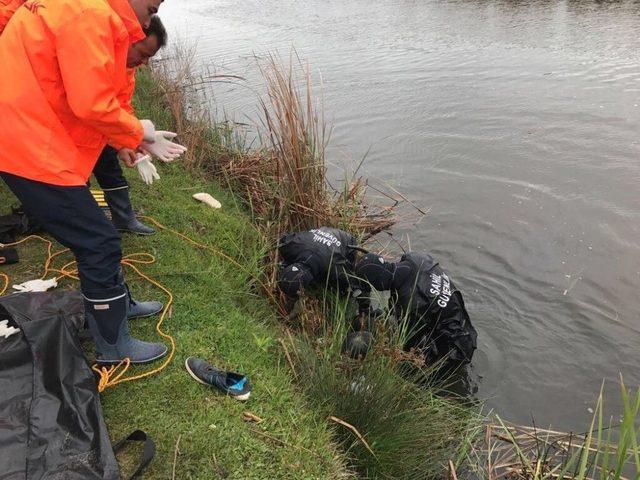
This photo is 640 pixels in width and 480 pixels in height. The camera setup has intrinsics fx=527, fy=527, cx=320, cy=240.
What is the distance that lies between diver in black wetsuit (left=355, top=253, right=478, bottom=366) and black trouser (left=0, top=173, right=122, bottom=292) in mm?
1806

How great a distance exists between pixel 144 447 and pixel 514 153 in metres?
6.12

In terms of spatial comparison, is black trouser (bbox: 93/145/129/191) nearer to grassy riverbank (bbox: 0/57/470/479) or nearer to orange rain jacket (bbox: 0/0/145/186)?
grassy riverbank (bbox: 0/57/470/479)

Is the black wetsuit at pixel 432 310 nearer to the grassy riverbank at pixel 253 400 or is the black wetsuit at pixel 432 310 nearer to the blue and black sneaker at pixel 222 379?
the grassy riverbank at pixel 253 400

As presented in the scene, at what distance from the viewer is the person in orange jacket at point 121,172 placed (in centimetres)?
265

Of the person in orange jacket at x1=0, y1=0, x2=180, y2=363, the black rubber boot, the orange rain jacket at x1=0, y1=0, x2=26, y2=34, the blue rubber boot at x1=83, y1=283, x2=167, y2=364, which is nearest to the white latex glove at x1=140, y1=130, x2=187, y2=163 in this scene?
the person in orange jacket at x1=0, y1=0, x2=180, y2=363

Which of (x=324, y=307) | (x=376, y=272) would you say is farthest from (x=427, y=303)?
(x=324, y=307)

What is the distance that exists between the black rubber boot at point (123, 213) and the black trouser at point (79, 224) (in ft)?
4.78

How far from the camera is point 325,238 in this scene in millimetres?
3920

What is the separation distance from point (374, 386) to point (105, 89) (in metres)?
1.91

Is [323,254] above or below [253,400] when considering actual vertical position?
above

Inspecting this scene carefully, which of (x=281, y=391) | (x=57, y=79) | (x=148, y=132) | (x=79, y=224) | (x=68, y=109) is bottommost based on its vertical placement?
(x=281, y=391)

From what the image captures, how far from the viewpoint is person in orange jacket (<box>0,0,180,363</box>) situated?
2.12m

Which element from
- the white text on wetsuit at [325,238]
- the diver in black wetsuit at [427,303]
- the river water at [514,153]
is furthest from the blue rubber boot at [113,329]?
the river water at [514,153]

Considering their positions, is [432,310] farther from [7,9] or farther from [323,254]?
[7,9]
